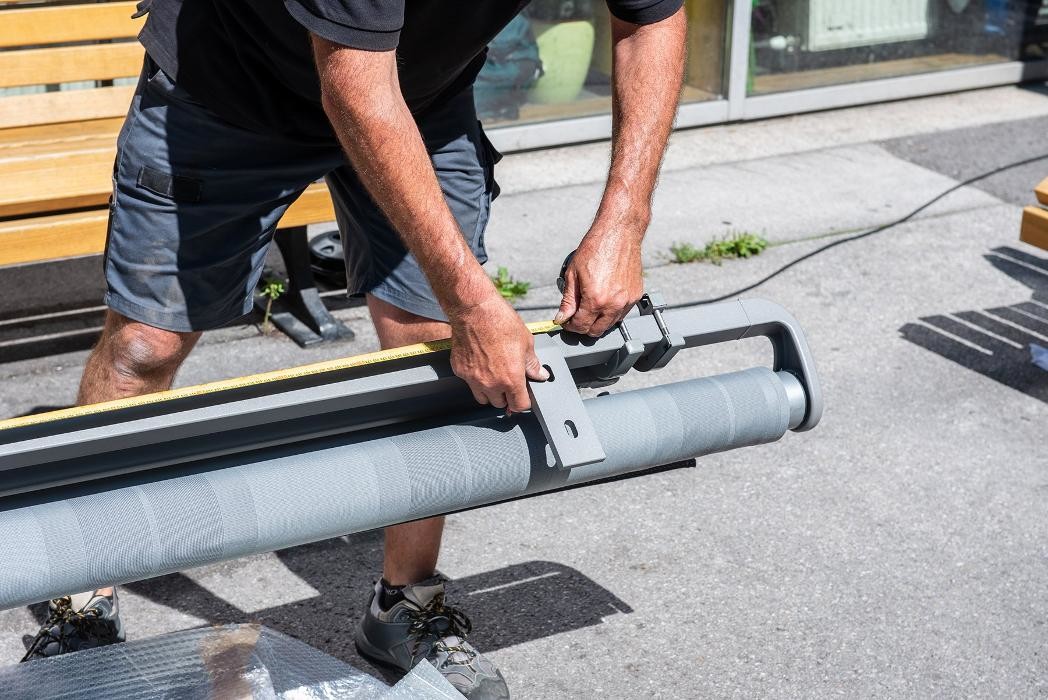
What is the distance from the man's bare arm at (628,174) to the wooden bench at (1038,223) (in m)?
1.75

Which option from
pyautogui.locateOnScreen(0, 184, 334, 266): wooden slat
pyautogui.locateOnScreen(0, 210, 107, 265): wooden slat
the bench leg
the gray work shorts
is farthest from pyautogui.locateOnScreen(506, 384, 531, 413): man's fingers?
the bench leg

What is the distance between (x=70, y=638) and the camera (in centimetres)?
235

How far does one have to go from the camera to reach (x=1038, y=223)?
3.50m

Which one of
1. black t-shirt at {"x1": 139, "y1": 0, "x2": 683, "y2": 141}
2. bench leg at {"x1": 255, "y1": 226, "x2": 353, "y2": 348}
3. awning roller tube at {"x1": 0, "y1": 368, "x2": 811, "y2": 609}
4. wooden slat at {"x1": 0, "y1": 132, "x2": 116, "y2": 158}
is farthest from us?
bench leg at {"x1": 255, "y1": 226, "x2": 353, "y2": 348}

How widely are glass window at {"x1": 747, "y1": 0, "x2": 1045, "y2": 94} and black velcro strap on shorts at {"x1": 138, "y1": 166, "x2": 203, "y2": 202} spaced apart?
461cm

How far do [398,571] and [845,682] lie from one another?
922 mm

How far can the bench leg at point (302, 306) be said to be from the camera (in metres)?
3.85

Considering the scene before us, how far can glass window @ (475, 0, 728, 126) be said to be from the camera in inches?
225

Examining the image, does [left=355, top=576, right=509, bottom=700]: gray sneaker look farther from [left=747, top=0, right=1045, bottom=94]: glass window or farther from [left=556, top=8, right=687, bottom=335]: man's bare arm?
[left=747, top=0, right=1045, bottom=94]: glass window

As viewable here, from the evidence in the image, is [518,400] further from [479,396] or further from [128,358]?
[128,358]

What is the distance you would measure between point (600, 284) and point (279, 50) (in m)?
0.66

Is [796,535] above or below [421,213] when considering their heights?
below

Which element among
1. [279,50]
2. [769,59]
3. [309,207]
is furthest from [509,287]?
[769,59]

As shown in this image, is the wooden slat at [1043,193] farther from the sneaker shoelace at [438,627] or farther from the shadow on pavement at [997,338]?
the sneaker shoelace at [438,627]
